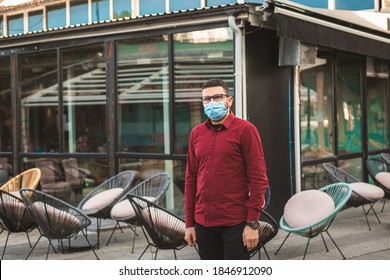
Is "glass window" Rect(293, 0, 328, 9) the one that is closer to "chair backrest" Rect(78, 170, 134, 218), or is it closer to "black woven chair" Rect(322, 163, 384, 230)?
"black woven chair" Rect(322, 163, 384, 230)

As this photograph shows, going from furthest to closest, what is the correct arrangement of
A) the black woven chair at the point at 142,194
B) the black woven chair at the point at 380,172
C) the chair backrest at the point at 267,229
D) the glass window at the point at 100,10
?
the glass window at the point at 100,10, the black woven chair at the point at 380,172, the black woven chair at the point at 142,194, the chair backrest at the point at 267,229

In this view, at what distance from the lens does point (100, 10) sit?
33.0ft

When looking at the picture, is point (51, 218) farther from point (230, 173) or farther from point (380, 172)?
point (380, 172)

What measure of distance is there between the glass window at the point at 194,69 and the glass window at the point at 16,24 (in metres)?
3.92

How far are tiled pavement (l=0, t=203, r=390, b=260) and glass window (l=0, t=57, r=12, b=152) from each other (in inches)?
103

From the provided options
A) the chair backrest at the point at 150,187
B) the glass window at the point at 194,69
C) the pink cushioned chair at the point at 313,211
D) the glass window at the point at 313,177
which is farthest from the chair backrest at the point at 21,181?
the pink cushioned chair at the point at 313,211

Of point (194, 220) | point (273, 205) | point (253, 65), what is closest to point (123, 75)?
point (253, 65)

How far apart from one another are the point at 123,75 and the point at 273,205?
114 inches

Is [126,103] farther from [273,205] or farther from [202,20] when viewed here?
[273,205]

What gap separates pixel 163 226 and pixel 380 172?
4444 millimetres

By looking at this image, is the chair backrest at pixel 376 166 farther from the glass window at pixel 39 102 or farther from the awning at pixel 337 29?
the glass window at pixel 39 102

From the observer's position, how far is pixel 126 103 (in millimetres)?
8914

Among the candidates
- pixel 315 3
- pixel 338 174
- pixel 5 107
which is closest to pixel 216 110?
pixel 338 174

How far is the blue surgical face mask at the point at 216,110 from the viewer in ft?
12.4
